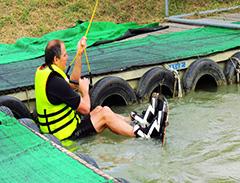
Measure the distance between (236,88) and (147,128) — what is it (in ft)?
9.63

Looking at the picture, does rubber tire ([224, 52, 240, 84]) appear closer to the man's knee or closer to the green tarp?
the green tarp

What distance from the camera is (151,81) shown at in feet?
25.2

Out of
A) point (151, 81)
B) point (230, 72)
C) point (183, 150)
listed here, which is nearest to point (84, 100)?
point (183, 150)

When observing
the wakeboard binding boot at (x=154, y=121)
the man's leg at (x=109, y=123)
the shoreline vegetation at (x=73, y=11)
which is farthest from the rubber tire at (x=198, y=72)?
the shoreline vegetation at (x=73, y=11)

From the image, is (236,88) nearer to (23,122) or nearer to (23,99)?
(23,99)

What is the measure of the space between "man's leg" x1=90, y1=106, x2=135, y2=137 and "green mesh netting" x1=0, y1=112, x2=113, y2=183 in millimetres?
1267

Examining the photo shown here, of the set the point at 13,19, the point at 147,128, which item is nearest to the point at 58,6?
the point at 13,19

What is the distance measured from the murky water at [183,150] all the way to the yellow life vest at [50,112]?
1.45 ft

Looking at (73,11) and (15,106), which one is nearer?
(15,106)

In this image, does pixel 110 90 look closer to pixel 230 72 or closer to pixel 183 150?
pixel 183 150

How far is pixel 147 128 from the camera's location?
604 centimetres

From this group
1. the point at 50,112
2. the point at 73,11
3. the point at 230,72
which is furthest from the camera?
the point at 73,11

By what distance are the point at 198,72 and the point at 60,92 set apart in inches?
129

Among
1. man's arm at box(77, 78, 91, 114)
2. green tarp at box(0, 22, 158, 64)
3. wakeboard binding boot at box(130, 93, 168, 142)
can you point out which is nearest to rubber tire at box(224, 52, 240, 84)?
green tarp at box(0, 22, 158, 64)
